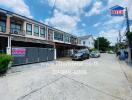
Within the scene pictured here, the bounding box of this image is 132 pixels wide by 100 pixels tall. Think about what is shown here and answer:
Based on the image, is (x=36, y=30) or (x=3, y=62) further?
(x=36, y=30)

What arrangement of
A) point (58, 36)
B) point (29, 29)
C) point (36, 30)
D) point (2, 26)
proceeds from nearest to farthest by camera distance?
point (2, 26) → point (29, 29) → point (36, 30) → point (58, 36)

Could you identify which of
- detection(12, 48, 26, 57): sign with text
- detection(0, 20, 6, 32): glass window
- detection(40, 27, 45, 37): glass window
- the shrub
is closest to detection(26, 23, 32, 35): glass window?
detection(40, 27, 45, 37): glass window

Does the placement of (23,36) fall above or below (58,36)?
below

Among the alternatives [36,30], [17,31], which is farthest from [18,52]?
[36,30]

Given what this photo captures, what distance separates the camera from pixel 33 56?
597 inches

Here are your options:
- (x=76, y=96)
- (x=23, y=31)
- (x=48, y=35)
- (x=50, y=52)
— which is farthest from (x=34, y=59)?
(x=76, y=96)

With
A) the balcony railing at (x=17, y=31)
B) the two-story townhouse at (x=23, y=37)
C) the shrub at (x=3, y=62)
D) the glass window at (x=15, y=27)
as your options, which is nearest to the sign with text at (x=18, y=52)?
the two-story townhouse at (x=23, y=37)

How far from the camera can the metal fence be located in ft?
43.1

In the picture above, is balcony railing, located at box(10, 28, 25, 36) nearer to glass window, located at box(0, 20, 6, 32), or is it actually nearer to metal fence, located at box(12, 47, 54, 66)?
glass window, located at box(0, 20, 6, 32)

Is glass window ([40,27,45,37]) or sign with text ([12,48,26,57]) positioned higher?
glass window ([40,27,45,37])

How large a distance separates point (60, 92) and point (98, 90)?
1916mm

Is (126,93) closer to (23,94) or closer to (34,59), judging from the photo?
(23,94)

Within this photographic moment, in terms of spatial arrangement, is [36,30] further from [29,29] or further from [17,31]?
[17,31]

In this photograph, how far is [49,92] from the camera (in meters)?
5.48
